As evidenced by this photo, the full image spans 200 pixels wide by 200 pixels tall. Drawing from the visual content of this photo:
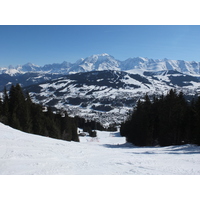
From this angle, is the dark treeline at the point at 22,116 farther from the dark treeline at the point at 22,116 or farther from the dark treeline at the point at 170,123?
the dark treeline at the point at 170,123

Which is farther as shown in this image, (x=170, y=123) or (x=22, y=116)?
(x=22, y=116)

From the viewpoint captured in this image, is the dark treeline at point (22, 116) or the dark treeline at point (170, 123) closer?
the dark treeline at point (170, 123)

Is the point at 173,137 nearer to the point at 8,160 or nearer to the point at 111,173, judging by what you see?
the point at 111,173

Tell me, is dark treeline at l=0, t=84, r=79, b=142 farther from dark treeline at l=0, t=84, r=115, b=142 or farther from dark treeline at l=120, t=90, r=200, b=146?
dark treeline at l=120, t=90, r=200, b=146

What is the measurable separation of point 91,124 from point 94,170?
94.9m

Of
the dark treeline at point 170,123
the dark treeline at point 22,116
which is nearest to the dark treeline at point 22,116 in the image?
the dark treeline at point 22,116

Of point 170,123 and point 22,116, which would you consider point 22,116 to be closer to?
point 22,116

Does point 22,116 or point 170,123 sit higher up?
point 22,116

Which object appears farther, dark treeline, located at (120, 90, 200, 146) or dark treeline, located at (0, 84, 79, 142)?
dark treeline, located at (0, 84, 79, 142)

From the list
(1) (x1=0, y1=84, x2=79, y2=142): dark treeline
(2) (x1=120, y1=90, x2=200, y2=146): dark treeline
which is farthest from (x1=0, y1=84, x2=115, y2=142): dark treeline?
(2) (x1=120, y1=90, x2=200, y2=146): dark treeline

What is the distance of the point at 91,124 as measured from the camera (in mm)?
103062

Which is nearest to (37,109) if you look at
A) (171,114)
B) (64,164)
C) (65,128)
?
(65,128)

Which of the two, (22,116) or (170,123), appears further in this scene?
(22,116)

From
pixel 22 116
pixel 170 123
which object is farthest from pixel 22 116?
pixel 170 123
